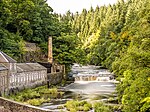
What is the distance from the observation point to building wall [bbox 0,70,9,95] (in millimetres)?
39719

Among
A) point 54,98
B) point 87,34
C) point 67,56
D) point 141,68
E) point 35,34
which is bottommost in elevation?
point 54,98

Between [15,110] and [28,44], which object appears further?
[28,44]

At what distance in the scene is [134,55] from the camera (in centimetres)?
2039

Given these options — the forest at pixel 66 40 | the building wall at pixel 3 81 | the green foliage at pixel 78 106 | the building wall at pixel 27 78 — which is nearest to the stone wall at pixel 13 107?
the forest at pixel 66 40

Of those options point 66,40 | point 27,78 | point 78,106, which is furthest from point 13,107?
point 66,40

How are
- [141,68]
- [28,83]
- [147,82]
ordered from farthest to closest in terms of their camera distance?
[28,83], [141,68], [147,82]

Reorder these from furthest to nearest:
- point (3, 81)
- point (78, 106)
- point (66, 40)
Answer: point (66, 40)
point (3, 81)
point (78, 106)

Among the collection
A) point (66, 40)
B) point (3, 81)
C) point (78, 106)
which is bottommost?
point (78, 106)

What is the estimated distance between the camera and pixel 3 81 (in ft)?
133

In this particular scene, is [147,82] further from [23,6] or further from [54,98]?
[23,6]

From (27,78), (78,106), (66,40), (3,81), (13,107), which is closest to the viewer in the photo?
(13,107)

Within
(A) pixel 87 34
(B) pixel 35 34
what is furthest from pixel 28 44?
(A) pixel 87 34

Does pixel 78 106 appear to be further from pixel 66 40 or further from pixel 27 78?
pixel 66 40

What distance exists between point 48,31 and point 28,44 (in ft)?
29.7
